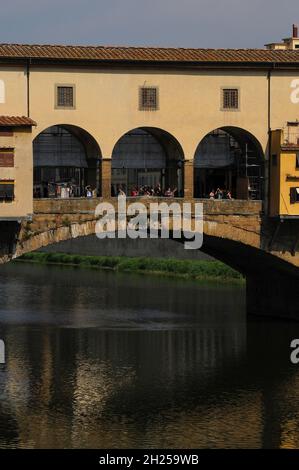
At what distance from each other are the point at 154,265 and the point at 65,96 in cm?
2435

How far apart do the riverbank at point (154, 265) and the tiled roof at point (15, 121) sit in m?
21.3

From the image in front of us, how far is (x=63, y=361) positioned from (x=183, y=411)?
6.17m

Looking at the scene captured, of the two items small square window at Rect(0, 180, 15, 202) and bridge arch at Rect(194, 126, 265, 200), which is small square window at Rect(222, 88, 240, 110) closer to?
bridge arch at Rect(194, 126, 265, 200)

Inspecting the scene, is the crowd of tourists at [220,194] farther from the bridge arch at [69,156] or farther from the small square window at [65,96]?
the small square window at [65,96]

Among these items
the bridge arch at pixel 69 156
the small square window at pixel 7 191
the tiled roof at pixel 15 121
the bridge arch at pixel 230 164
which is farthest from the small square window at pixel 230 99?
the small square window at pixel 7 191

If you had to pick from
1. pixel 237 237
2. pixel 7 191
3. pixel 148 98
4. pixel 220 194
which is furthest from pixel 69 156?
pixel 237 237

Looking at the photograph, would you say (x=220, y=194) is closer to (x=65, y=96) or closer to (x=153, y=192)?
(x=153, y=192)

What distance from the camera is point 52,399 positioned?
33.1 metres

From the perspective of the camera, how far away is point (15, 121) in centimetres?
3797

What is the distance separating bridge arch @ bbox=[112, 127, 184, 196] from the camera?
1662 inches

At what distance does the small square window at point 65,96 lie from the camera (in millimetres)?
39344
